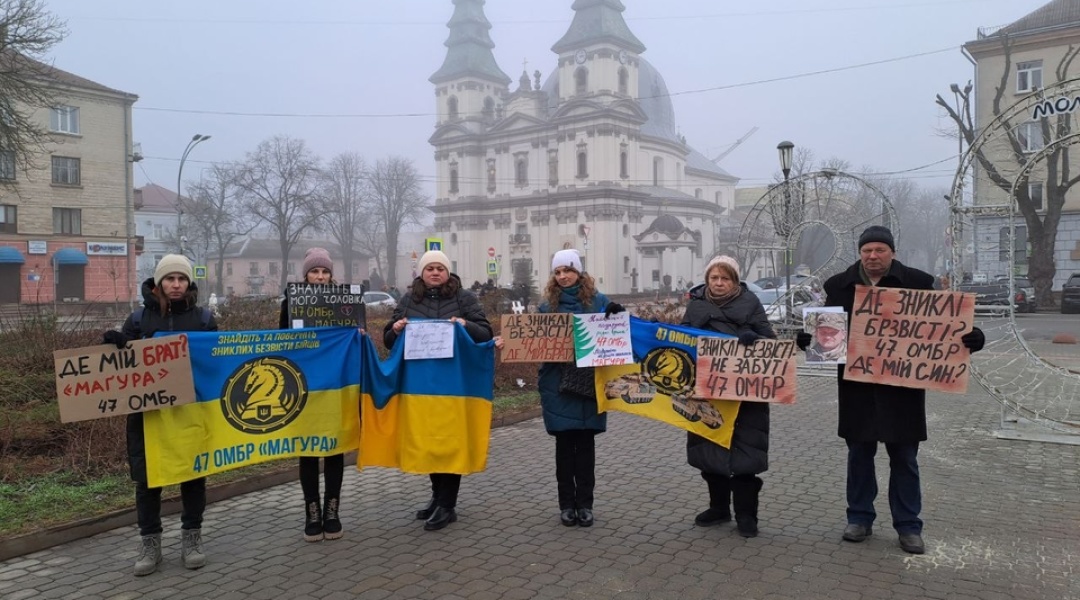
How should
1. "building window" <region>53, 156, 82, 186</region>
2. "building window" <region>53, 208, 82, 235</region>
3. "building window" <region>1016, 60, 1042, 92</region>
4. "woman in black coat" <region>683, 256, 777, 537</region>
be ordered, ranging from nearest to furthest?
1. "woman in black coat" <region>683, 256, 777, 537</region>
2. "building window" <region>1016, 60, 1042, 92</region>
3. "building window" <region>53, 156, 82, 186</region>
4. "building window" <region>53, 208, 82, 235</region>

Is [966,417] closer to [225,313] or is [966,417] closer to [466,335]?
[466,335]

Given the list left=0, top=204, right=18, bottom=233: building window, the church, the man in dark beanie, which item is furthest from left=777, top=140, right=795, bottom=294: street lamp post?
the church

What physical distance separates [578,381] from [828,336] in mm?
1781

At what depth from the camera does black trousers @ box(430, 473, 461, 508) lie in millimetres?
5809

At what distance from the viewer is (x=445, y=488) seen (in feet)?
19.1

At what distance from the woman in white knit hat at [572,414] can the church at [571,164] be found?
65439mm

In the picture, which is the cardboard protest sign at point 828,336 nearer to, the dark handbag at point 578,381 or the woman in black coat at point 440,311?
the dark handbag at point 578,381

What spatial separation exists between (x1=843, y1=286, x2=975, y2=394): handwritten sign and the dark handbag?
5.81 feet

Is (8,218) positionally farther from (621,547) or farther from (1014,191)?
(1014,191)

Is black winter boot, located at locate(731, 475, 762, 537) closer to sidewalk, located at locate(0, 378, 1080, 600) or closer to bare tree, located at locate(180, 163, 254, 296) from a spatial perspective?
sidewalk, located at locate(0, 378, 1080, 600)

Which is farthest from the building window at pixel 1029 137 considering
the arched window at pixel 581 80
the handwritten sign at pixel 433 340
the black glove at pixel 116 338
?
the arched window at pixel 581 80

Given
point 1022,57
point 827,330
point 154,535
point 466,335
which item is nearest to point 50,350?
point 154,535

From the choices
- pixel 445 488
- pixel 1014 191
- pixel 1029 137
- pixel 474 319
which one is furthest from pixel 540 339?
pixel 1029 137

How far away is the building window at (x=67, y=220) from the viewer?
4681 cm
